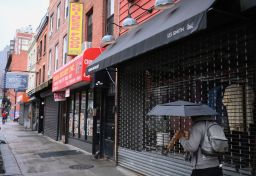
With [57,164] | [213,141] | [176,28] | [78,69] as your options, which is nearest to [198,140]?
[213,141]

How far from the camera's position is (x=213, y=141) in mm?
4062

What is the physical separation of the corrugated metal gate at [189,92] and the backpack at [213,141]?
47.0 inches

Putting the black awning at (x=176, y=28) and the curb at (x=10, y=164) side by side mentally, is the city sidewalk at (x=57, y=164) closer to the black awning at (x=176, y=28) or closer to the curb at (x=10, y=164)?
the curb at (x=10, y=164)

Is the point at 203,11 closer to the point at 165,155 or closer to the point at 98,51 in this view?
the point at 165,155

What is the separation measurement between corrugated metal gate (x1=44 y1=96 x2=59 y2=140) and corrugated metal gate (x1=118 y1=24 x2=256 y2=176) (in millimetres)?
10333

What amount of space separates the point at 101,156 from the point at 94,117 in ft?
5.09

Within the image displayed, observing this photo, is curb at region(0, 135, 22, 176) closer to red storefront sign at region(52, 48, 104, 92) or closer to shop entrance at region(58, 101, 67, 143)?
red storefront sign at region(52, 48, 104, 92)

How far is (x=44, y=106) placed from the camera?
23766 millimetres

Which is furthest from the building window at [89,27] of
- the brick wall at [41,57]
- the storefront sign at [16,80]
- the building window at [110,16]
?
the storefront sign at [16,80]

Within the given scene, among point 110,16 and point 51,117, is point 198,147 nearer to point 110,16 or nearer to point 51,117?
point 110,16

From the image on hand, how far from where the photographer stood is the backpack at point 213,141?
4027mm

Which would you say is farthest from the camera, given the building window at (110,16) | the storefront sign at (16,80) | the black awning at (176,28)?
the storefront sign at (16,80)

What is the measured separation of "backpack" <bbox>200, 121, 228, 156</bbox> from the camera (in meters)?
4.03

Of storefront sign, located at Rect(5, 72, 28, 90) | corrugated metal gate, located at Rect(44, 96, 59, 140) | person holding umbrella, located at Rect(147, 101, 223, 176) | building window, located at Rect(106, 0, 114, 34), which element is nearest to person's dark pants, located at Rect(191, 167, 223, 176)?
person holding umbrella, located at Rect(147, 101, 223, 176)
